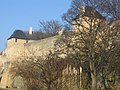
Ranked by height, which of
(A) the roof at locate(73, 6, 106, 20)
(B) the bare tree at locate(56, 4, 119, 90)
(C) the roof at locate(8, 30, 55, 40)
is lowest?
(B) the bare tree at locate(56, 4, 119, 90)

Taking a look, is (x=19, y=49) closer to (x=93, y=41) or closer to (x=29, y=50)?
(x=29, y=50)

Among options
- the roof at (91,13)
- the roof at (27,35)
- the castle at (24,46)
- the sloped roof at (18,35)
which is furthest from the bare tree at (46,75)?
the sloped roof at (18,35)

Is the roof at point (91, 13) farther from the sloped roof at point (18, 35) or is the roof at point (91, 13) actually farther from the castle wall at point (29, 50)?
the sloped roof at point (18, 35)

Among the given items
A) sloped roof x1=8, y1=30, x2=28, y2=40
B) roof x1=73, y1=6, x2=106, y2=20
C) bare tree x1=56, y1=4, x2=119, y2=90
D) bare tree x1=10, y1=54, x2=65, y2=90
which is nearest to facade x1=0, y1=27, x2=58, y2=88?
sloped roof x1=8, y1=30, x2=28, y2=40

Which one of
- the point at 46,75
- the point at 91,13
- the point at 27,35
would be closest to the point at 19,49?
the point at 27,35

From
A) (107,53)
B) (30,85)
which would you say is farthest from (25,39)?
(107,53)

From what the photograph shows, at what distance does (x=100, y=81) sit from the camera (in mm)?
25875

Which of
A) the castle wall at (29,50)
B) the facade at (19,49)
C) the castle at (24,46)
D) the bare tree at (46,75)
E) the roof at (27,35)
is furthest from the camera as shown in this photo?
the roof at (27,35)

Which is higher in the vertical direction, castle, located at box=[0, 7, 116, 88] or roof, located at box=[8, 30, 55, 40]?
roof, located at box=[8, 30, 55, 40]

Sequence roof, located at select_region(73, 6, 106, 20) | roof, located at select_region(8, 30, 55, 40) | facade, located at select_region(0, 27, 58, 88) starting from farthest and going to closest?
roof, located at select_region(8, 30, 55, 40)
facade, located at select_region(0, 27, 58, 88)
roof, located at select_region(73, 6, 106, 20)

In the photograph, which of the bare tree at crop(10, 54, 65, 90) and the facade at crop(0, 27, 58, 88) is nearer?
the bare tree at crop(10, 54, 65, 90)

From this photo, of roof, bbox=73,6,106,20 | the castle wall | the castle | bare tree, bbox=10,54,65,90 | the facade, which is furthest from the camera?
the facade

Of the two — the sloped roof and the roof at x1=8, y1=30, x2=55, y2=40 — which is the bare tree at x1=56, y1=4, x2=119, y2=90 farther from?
the sloped roof

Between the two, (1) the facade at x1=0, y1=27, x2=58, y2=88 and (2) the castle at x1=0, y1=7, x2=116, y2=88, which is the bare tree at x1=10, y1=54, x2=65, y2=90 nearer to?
(2) the castle at x1=0, y1=7, x2=116, y2=88
